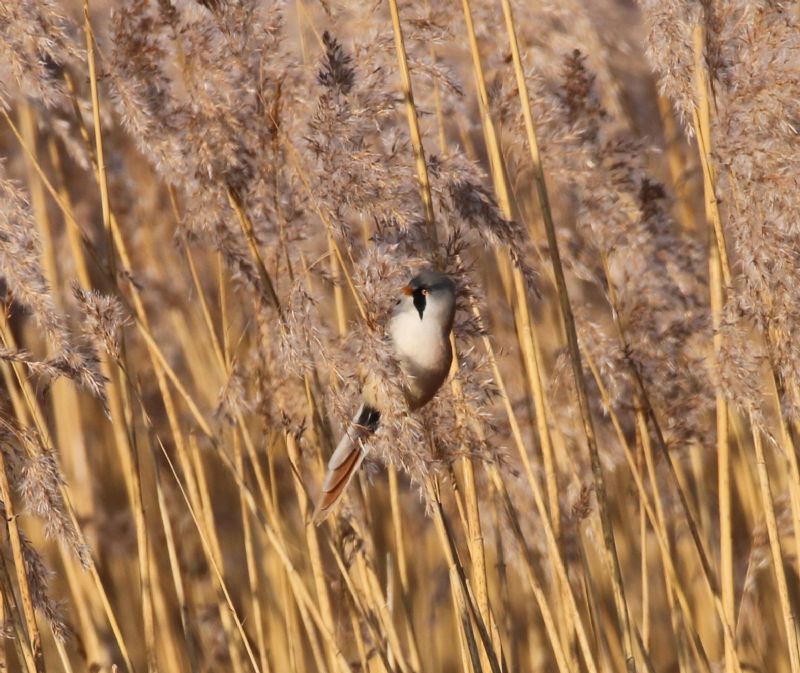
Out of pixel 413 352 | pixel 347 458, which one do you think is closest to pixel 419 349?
pixel 413 352

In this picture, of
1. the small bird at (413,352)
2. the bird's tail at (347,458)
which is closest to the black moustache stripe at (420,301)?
the small bird at (413,352)

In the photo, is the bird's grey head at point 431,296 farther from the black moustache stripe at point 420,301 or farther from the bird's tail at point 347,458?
the bird's tail at point 347,458

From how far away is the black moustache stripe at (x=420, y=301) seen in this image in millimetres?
1153

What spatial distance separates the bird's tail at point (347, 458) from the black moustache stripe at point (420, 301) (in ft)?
0.43

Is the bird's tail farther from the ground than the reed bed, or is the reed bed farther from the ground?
the reed bed

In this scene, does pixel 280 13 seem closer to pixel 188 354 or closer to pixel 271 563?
pixel 188 354

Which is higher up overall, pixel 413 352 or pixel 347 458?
pixel 413 352

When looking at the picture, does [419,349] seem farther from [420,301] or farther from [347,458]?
[347,458]

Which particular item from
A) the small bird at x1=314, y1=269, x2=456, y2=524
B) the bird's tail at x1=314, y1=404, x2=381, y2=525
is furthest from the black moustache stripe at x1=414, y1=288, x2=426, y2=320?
the bird's tail at x1=314, y1=404, x2=381, y2=525

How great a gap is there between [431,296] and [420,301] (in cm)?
2

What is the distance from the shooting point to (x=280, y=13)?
1.52 meters

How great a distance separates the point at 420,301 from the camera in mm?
1159

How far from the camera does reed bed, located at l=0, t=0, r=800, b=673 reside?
1267mm

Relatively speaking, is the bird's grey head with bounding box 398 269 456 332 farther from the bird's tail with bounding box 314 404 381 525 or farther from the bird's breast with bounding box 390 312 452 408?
the bird's tail with bounding box 314 404 381 525
